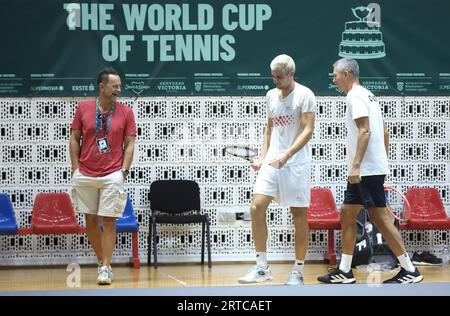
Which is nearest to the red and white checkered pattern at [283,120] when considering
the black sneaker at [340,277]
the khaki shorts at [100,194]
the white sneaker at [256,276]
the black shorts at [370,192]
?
the black shorts at [370,192]

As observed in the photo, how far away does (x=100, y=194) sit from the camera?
8594mm

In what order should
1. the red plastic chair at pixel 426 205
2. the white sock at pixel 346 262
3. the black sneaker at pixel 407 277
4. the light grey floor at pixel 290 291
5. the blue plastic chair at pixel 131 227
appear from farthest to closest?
the red plastic chair at pixel 426 205 < the blue plastic chair at pixel 131 227 < the white sock at pixel 346 262 < the black sneaker at pixel 407 277 < the light grey floor at pixel 290 291

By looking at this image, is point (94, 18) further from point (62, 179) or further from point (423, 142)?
point (423, 142)

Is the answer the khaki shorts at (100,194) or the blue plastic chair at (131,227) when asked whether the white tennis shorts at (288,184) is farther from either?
the blue plastic chair at (131,227)

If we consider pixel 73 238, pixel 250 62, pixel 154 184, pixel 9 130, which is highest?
pixel 250 62

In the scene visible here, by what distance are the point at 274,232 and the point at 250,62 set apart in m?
2.17

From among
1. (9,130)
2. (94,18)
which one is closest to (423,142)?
(94,18)

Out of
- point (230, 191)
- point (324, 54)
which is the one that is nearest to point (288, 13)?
point (324, 54)

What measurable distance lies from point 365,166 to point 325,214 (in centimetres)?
277

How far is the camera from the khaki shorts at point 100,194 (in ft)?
27.9

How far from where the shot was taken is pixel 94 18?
10.7 m

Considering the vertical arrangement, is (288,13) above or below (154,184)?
above

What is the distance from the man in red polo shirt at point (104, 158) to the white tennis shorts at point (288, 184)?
150 centimetres

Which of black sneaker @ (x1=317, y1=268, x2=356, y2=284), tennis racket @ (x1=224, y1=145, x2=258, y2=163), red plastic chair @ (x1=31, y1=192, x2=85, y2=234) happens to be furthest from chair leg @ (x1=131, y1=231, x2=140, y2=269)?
black sneaker @ (x1=317, y1=268, x2=356, y2=284)
